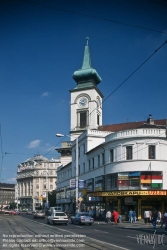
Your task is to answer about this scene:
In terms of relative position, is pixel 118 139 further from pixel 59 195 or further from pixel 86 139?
pixel 59 195

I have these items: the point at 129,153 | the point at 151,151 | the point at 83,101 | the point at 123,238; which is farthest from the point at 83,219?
the point at 83,101

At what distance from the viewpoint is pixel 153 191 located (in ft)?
144

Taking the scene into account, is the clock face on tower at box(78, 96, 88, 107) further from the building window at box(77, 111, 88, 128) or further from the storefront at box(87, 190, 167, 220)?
the storefront at box(87, 190, 167, 220)

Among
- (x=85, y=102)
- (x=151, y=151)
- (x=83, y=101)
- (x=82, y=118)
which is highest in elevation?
(x=83, y=101)

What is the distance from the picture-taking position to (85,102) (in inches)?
3593

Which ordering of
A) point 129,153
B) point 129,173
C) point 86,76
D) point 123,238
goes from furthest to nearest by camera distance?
point 86,76 < point 129,153 < point 129,173 < point 123,238

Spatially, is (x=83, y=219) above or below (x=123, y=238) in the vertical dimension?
below

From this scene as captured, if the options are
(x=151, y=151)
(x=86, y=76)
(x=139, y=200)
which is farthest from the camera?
(x=86, y=76)

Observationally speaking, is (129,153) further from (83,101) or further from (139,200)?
(83,101)

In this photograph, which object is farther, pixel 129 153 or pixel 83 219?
pixel 129 153

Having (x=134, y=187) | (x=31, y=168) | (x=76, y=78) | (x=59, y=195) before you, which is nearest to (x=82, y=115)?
(x=76, y=78)

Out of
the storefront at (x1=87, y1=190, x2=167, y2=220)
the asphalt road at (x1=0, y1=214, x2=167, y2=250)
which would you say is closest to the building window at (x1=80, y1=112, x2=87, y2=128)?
the storefront at (x1=87, y1=190, x2=167, y2=220)

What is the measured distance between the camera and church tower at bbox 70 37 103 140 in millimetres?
88938

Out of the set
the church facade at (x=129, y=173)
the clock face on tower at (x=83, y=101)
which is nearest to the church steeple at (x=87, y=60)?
the clock face on tower at (x=83, y=101)
